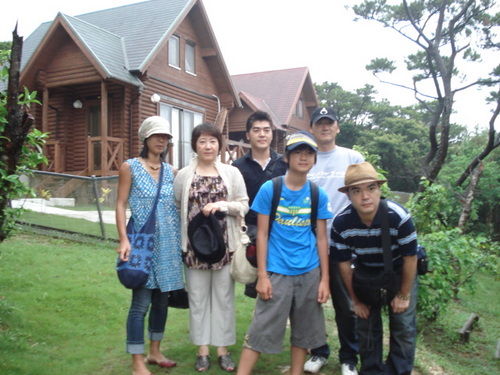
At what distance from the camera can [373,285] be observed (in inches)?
129

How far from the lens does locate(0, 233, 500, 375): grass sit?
3.78 metres

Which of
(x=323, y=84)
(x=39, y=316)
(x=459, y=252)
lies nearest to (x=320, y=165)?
(x=459, y=252)

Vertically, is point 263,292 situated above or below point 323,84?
below

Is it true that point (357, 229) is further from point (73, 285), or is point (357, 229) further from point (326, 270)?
point (73, 285)

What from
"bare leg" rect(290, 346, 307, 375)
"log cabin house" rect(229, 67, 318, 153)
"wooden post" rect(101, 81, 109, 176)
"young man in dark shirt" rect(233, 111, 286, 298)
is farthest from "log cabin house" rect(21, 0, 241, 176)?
"bare leg" rect(290, 346, 307, 375)

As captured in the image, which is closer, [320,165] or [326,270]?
[326,270]

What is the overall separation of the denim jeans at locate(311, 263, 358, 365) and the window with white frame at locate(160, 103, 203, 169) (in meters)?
14.0

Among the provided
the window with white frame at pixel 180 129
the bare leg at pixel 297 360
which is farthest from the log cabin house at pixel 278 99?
the bare leg at pixel 297 360

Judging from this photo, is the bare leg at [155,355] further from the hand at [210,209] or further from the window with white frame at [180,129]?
the window with white frame at [180,129]

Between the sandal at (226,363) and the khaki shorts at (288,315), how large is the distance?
0.48 meters

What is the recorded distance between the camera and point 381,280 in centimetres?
324

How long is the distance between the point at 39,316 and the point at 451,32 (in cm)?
1495

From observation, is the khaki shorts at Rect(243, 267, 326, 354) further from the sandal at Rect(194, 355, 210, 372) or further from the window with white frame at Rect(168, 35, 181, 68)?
the window with white frame at Rect(168, 35, 181, 68)

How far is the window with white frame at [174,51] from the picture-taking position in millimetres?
16953
